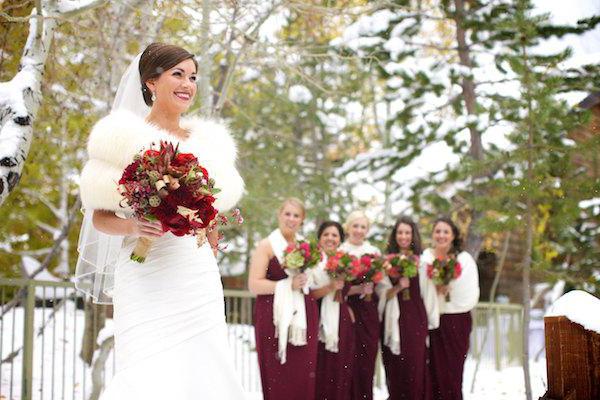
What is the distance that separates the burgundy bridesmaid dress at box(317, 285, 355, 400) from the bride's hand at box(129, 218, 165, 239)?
4728mm

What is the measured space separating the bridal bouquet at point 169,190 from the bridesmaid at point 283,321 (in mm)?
3846

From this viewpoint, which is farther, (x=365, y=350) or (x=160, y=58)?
(x=365, y=350)

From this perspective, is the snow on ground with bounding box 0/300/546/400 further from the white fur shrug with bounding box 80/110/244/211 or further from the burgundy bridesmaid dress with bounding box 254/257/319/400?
the white fur shrug with bounding box 80/110/244/211

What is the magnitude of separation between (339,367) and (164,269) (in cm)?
455

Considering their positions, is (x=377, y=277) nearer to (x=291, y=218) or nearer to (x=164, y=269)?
(x=291, y=218)

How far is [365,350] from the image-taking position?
8.72m

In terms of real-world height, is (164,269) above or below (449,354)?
above

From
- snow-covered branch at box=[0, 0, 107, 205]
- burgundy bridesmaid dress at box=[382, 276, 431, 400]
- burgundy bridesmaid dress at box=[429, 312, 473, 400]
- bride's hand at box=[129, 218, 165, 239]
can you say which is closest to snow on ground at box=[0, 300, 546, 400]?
burgundy bridesmaid dress at box=[429, 312, 473, 400]

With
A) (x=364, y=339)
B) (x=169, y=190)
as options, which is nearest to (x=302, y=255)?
(x=364, y=339)

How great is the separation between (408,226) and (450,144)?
4809 mm

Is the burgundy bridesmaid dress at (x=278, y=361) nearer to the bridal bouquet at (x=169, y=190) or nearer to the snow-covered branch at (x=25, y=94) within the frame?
the snow-covered branch at (x=25, y=94)

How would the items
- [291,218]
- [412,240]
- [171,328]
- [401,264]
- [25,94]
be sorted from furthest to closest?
[412,240]
[401,264]
[291,218]
[25,94]
[171,328]

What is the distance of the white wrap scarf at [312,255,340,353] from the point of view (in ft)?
27.5

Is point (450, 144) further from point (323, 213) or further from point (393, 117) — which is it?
point (323, 213)
